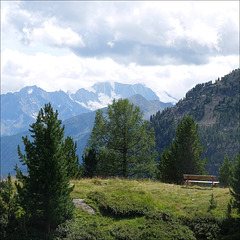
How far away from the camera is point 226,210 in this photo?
1712cm

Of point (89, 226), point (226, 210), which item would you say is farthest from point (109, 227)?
point (226, 210)

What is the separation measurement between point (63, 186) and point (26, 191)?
2.05 metres

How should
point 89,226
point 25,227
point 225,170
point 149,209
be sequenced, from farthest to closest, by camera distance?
point 225,170, point 149,209, point 89,226, point 25,227

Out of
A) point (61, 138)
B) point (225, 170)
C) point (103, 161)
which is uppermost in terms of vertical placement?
point (61, 138)

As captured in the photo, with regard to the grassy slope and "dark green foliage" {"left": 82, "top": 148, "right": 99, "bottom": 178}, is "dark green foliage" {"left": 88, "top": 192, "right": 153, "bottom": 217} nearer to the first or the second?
the grassy slope

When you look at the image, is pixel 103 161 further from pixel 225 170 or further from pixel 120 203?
pixel 225 170

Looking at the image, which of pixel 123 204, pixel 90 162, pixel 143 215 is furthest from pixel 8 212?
pixel 90 162

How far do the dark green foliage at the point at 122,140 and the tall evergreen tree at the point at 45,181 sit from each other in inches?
901

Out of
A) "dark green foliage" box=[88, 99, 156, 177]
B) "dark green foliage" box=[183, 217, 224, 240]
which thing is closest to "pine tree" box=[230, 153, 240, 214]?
"dark green foliage" box=[183, 217, 224, 240]

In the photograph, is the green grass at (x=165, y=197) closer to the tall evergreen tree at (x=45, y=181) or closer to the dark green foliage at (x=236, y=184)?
the dark green foliage at (x=236, y=184)

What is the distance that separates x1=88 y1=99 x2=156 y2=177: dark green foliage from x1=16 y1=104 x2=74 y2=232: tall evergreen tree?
75.1ft

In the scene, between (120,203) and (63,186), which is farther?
(120,203)

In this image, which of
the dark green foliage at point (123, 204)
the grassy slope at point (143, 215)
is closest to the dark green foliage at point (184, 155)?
the grassy slope at point (143, 215)

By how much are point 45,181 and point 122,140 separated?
964 inches
